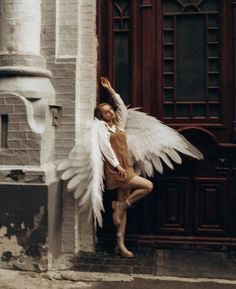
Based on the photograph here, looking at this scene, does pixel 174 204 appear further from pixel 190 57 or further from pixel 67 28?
pixel 67 28

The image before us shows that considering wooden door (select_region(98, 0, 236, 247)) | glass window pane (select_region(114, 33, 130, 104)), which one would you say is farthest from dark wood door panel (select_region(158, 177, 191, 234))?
glass window pane (select_region(114, 33, 130, 104))

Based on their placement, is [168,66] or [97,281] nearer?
[97,281]

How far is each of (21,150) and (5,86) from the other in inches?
33.4

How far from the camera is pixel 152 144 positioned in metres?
5.50

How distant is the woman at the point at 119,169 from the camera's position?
530cm

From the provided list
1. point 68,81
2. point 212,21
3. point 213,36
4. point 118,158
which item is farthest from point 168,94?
point 68,81

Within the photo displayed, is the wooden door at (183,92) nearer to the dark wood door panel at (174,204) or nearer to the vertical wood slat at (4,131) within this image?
the dark wood door panel at (174,204)

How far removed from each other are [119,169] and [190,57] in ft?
6.43

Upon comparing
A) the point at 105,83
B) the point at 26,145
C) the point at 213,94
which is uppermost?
the point at 105,83

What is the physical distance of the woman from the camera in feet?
17.4

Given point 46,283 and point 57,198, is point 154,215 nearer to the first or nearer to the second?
point 57,198

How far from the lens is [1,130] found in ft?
17.5

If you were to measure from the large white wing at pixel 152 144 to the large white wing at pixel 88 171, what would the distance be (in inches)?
20.2

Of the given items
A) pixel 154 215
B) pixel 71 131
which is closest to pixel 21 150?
pixel 71 131
